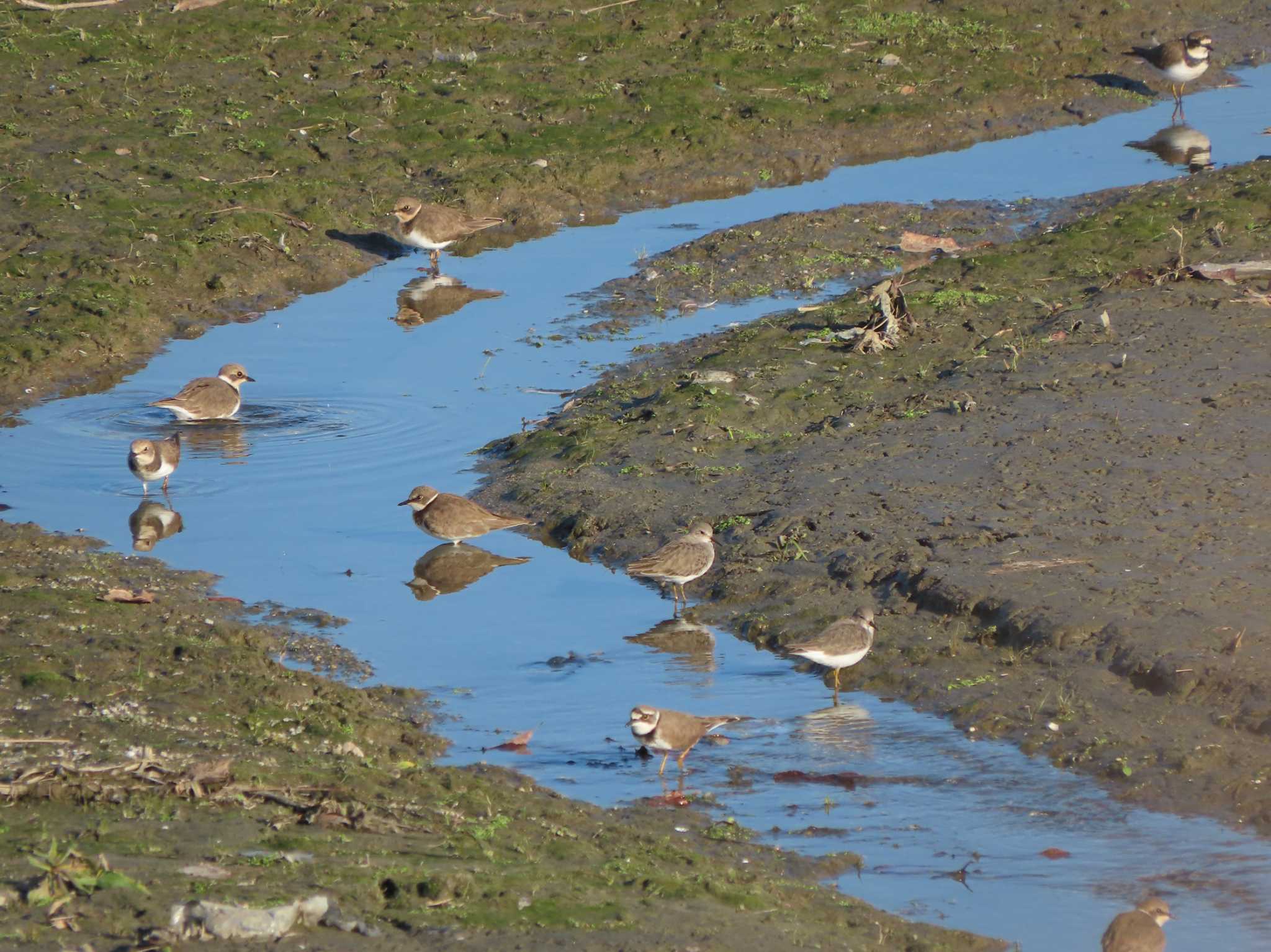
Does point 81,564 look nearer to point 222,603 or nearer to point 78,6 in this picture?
point 222,603

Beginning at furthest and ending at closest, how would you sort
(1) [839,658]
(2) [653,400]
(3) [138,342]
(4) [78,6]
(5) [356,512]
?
1. (4) [78,6]
2. (3) [138,342]
3. (2) [653,400]
4. (5) [356,512]
5. (1) [839,658]

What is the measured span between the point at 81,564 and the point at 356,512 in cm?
239

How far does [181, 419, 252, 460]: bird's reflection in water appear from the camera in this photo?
14508 millimetres

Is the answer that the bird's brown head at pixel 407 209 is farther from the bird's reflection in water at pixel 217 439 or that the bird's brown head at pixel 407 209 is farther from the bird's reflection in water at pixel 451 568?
the bird's reflection in water at pixel 451 568

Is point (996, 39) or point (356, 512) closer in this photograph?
point (356, 512)

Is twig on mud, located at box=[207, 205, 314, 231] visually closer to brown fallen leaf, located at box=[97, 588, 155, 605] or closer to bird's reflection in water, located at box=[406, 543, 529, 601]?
bird's reflection in water, located at box=[406, 543, 529, 601]

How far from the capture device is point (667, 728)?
8852 mm

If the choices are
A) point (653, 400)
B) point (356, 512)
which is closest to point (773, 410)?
point (653, 400)

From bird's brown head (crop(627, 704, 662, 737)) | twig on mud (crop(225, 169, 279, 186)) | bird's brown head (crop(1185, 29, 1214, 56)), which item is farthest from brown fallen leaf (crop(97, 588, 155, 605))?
bird's brown head (crop(1185, 29, 1214, 56))

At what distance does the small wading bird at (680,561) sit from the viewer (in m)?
11.0

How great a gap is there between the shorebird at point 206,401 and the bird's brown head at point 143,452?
1.53m

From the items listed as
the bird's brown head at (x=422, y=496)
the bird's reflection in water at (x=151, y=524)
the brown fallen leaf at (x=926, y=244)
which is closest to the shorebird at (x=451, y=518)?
the bird's brown head at (x=422, y=496)

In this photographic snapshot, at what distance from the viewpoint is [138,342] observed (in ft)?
54.7

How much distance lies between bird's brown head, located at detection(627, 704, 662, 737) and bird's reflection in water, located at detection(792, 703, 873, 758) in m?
1.11
